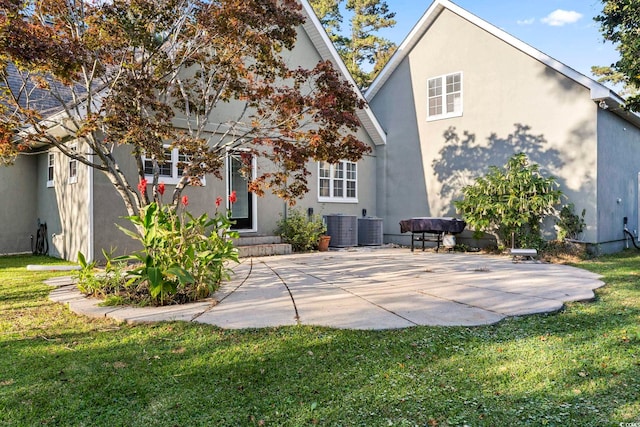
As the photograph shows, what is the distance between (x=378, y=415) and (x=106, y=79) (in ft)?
19.6

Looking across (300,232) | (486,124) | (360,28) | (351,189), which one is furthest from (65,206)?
(360,28)

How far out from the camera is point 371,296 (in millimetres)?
4887

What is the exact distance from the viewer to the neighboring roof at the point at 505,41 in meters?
9.16

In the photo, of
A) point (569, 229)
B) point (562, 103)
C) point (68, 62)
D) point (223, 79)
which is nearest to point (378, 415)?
point (68, 62)

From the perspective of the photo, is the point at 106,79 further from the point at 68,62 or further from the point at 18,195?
the point at 18,195

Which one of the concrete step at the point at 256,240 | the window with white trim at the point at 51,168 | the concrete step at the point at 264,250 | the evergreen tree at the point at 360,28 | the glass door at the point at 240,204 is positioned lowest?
the concrete step at the point at 264,250

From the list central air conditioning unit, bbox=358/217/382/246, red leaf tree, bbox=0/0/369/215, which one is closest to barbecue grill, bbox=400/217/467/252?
central air conditioning unit, bbox=358/217/382/246

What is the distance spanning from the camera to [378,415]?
2225mm

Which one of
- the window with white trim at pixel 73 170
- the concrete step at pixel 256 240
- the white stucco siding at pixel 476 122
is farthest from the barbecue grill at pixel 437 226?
the window with white trim at pixel 73 170

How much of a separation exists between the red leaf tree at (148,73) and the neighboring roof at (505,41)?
19.8 ft

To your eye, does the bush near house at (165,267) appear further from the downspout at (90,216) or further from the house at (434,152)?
the house at (434,152)

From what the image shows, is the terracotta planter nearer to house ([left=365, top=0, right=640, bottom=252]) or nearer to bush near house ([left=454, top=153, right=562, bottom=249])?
house ([left=365, top=0, right=640, bottom=252])

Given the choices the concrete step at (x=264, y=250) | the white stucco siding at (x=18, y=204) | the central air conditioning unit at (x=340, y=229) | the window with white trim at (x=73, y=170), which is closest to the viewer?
the window with white trim at (x=73, y=170)

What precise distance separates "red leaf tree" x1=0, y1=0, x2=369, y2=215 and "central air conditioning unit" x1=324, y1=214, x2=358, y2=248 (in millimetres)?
4683
